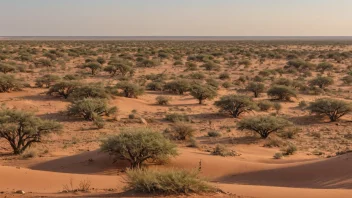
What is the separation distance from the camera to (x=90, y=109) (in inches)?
785

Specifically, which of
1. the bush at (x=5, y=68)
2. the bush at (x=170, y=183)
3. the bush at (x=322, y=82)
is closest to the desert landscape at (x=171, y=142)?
the bush at (x=170, y=183)

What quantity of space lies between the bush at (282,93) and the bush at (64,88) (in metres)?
12.6

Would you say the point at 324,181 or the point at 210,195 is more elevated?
the point at 210,195

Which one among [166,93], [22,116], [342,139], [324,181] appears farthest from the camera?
[166,93]

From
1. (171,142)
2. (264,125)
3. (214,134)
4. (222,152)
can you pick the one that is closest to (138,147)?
(171,142)

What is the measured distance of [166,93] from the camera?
93.7 ft

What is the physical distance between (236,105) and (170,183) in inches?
563

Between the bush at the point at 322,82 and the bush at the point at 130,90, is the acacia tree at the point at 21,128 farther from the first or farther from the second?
the bush at the point at 322,82

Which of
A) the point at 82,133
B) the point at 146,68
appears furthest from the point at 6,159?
the point at 146,68

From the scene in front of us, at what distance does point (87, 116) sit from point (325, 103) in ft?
40.6

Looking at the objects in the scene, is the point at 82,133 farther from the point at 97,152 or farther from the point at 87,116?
the point at 97,152

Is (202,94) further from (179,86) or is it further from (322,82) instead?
(322,82)

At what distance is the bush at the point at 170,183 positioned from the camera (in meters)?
8.01

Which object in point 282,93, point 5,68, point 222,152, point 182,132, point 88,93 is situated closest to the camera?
point 222,152
